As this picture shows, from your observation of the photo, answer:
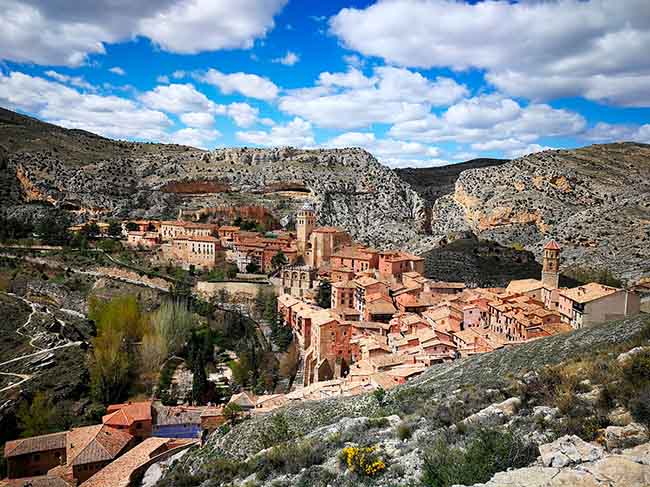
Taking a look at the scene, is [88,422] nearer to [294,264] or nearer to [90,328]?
[90,328]

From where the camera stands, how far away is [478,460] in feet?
25.0

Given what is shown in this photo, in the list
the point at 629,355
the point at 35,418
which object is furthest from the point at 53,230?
the point at 629,355

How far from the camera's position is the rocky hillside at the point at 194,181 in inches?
2547

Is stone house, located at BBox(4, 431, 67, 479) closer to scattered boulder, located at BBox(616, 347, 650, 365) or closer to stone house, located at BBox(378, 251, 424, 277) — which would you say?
scattered boulder, located at BBox(616, 347, 650, 365)

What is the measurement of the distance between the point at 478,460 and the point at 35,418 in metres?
21.0

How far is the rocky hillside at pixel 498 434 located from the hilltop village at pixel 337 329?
447 cm

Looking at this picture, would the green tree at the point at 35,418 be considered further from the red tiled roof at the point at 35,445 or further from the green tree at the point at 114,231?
the green tree at the point at 114,231

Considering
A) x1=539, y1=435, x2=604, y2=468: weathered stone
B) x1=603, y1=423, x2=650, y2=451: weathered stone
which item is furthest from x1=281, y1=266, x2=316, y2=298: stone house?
x1=603, y1=423, x2=650, y2=451: weathered stone

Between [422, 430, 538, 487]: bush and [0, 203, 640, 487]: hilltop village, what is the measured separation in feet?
25.9

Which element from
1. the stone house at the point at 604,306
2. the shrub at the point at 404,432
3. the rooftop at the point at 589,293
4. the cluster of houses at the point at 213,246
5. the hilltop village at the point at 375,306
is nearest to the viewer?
the shrub at the point at 404,432

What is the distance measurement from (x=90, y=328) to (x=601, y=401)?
1216 inches

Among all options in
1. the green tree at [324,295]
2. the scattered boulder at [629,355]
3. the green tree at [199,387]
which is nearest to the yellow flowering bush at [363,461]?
the scattered boulder at [629,355]

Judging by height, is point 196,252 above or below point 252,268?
above

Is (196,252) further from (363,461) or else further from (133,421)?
(363,461)
